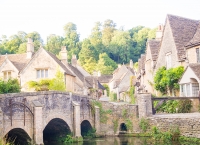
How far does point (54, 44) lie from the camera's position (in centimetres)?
10188

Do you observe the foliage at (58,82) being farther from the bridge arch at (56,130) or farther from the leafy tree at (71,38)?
the leafy tree at (71,38)

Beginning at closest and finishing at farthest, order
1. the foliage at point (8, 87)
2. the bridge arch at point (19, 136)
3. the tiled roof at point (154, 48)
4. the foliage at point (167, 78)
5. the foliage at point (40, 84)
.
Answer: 1. the bridge arch at point (19, 136)
2. the foliage at point (8, 87)
3. the foliage at point (167, 78)
4. the foliage at point (40, 84)
5. the tiled roof at point (154, 48)

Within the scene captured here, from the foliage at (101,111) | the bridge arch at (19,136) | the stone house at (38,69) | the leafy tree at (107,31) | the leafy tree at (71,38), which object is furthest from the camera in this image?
the leafy tree at (107,31)

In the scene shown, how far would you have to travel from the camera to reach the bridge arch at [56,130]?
25.3m

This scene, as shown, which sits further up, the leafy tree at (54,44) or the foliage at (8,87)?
the leafy tree at (54,44)

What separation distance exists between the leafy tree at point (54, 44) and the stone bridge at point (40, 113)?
73515 millimetres

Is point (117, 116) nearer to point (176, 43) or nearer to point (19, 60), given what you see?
point (176, 43)

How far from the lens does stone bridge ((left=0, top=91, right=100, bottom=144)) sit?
19.6m

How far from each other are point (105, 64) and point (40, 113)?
246ft

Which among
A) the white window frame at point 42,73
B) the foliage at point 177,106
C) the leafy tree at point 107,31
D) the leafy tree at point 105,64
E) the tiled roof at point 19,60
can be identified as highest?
the leafy tree at point 107,31

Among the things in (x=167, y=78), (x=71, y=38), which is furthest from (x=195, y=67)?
(x=71, y=38)

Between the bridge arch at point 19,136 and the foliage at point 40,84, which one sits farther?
the foliage at point 40,84

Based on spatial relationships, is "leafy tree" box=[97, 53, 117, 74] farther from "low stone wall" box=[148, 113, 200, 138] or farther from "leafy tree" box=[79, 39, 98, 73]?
"low stone wall" box=[148, 113, 200, 138]

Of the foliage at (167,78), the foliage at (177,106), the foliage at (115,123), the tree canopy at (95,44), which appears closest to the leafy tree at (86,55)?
the tree canopy at (95,44)
